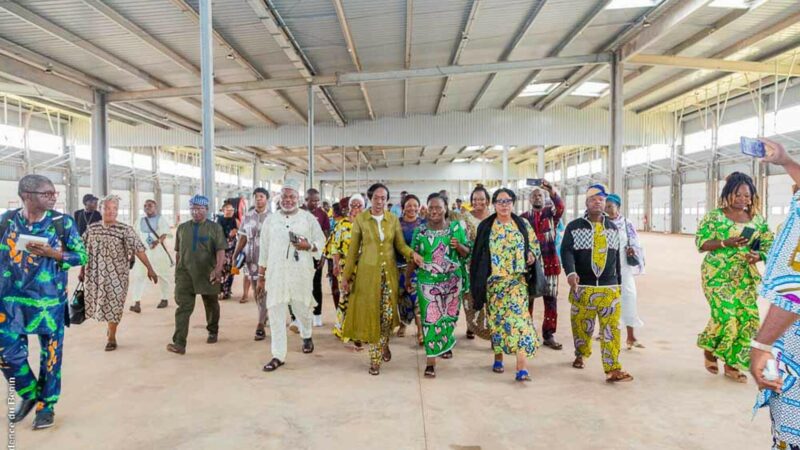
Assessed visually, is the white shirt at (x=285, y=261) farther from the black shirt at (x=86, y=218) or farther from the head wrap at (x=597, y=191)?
the black shirt at (x=86, y=218)

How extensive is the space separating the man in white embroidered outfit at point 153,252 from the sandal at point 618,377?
5696mm

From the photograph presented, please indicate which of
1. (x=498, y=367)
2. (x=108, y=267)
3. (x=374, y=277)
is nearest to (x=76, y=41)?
(x=108, y=267)

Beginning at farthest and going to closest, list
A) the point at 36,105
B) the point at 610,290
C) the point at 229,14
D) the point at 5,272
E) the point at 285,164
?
the point at 285,164
the point at 36,105
the point at 229,14
the point at 610,290
the point at 5,272

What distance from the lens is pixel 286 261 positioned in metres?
4.38

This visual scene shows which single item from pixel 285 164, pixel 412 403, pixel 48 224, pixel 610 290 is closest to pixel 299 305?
pixel 412 403

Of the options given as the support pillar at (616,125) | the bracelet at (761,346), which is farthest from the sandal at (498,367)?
the support pillar at (616,125)

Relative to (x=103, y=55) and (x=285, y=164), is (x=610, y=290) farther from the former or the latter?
(x=285, y=164)

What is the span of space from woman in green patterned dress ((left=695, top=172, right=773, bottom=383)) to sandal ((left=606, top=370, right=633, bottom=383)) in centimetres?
73

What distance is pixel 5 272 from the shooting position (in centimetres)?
288

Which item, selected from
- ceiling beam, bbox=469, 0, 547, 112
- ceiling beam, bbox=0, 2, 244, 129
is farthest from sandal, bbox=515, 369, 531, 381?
ceiling beam, bbox=0, 2, 244, 129

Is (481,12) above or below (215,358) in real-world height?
above

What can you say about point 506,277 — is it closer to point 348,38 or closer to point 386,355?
point 386,355

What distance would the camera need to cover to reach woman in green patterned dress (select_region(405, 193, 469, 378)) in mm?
4051

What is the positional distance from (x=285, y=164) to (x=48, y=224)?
86.2 feet
